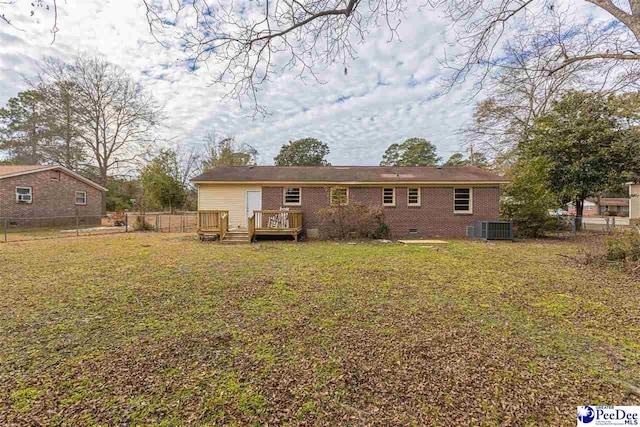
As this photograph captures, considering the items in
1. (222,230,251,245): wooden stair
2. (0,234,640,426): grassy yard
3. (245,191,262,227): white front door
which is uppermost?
(245,191,262,227): white front door

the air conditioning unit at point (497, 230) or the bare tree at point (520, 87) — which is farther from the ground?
the bare tree at point (520, 87)

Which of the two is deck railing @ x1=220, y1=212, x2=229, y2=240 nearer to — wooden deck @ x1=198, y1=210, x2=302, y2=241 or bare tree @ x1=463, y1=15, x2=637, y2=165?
wooden deck @ x1=198, y1=210, x2=302, y2=241

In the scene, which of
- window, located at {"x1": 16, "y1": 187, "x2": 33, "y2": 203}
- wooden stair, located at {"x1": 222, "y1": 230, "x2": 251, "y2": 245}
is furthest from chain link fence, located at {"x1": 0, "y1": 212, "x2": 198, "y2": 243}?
wooden stair, located at {"x1": 222, "y1": 230, "x2": 251, "y2": 245}

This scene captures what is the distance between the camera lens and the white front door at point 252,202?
13117 mm

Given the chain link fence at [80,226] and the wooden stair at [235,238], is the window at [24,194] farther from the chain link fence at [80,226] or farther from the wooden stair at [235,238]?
the wooden stair at [235,238]

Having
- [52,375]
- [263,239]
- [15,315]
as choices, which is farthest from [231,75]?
[263,239]

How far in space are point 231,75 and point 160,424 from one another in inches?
178

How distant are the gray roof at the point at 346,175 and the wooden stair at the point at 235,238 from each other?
2.52 meters

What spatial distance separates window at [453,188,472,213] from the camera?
13.4 m

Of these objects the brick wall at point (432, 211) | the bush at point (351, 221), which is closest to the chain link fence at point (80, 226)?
the bush at point (351, 221)

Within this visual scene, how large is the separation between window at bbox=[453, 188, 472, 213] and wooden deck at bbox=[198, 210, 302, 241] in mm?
7618

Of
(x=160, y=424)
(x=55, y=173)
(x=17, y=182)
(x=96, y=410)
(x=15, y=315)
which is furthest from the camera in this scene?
(x=55, y=173)

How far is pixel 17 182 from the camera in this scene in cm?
1530

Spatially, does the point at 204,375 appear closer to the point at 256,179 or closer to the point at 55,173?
the point at 256,179
